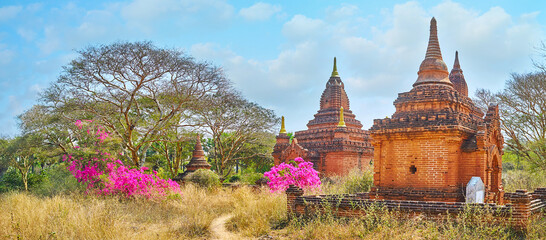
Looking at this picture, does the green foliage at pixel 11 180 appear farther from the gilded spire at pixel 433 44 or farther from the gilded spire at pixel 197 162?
the gilded spire at pixel 433 44

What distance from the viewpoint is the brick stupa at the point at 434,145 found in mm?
12516

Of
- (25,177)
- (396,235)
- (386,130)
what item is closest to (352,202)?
(396,235)

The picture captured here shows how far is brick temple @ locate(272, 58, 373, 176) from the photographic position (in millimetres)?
25266

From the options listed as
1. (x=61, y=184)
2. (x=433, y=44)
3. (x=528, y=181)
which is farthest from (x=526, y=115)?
(x=61, y=184)

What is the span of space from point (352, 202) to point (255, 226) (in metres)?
2.31

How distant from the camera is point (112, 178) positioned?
16.0m

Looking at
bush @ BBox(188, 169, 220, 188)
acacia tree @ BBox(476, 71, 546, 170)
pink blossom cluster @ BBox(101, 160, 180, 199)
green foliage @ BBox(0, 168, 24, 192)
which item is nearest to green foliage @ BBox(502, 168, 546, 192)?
acacia tree @ BBox(476, 71, 546, 170)

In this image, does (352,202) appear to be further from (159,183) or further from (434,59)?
(159,183)

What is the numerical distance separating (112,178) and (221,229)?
608 cm

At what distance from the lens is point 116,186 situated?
15609mm

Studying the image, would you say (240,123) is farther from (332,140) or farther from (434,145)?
(434,145)

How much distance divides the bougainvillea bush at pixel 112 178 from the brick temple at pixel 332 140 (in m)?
10.9

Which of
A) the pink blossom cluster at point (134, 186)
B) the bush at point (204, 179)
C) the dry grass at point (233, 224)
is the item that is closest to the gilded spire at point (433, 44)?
the dry grass at point (233, 224)

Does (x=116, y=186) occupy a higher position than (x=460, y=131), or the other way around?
(x=460, y=131)
